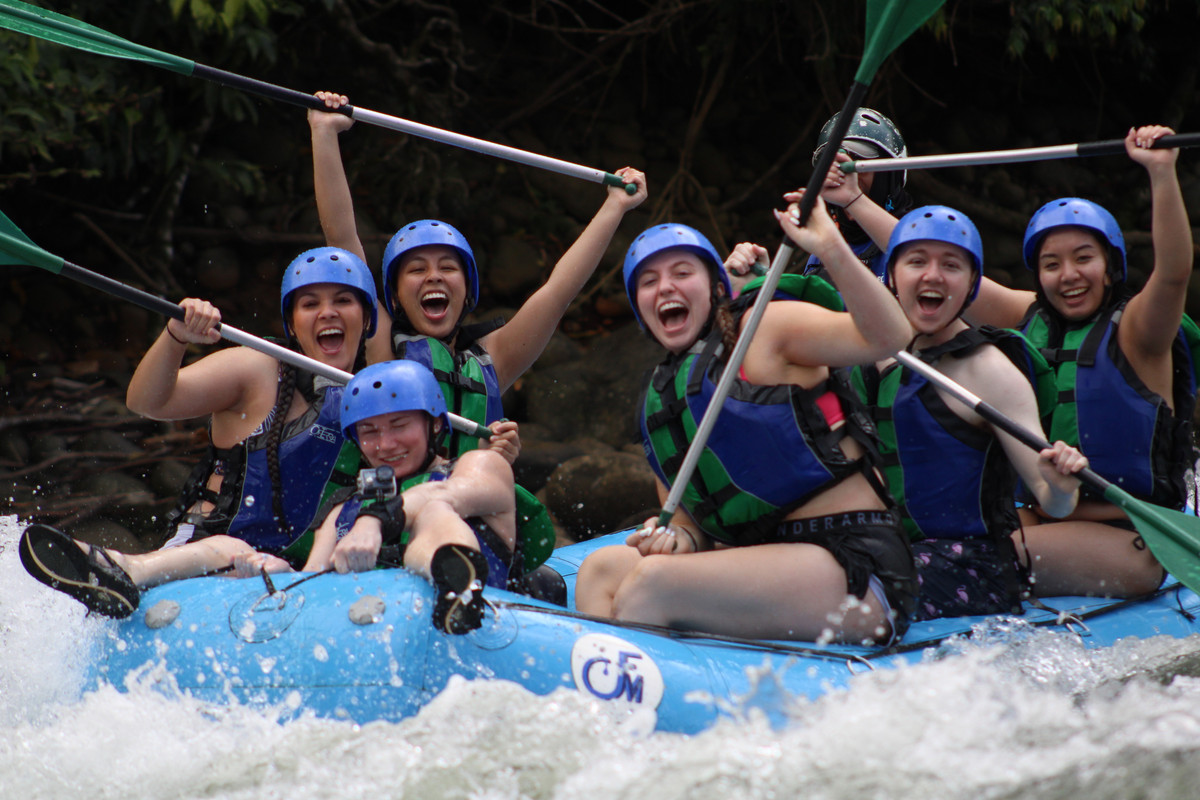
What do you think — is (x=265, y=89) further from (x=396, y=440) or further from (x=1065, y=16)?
(x=1065, y=16)

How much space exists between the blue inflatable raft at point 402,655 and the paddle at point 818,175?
1.45 ft

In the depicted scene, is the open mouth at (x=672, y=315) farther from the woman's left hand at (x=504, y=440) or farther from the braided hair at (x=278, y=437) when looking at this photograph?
the braided hair at (x=278, y=437)

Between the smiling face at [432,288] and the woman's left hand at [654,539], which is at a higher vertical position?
the smiling face at [432,288]

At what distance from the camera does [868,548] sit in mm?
2910

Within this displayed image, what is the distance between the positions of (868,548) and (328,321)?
5.63 ft

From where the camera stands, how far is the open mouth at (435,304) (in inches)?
147

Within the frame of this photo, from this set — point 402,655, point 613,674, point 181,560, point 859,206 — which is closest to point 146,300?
point 181,560

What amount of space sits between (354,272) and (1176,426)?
8.39ft

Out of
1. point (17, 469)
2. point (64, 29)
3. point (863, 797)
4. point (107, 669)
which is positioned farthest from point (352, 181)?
point (863, 797)

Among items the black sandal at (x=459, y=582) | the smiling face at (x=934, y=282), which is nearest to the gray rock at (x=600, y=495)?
the smiling face at (x=934, y=282)

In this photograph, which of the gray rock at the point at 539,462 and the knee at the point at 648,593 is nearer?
the knee at the point at 648,593

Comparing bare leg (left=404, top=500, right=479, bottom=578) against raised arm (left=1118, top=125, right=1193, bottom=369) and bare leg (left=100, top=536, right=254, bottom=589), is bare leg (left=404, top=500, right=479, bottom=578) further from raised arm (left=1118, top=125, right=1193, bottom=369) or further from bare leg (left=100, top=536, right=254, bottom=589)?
raised arm (left=1118, top=125, right=1193, bottom=369)

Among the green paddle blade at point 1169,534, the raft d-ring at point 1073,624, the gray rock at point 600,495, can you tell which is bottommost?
the gray rock at point 600,495

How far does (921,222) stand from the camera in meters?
3.34
